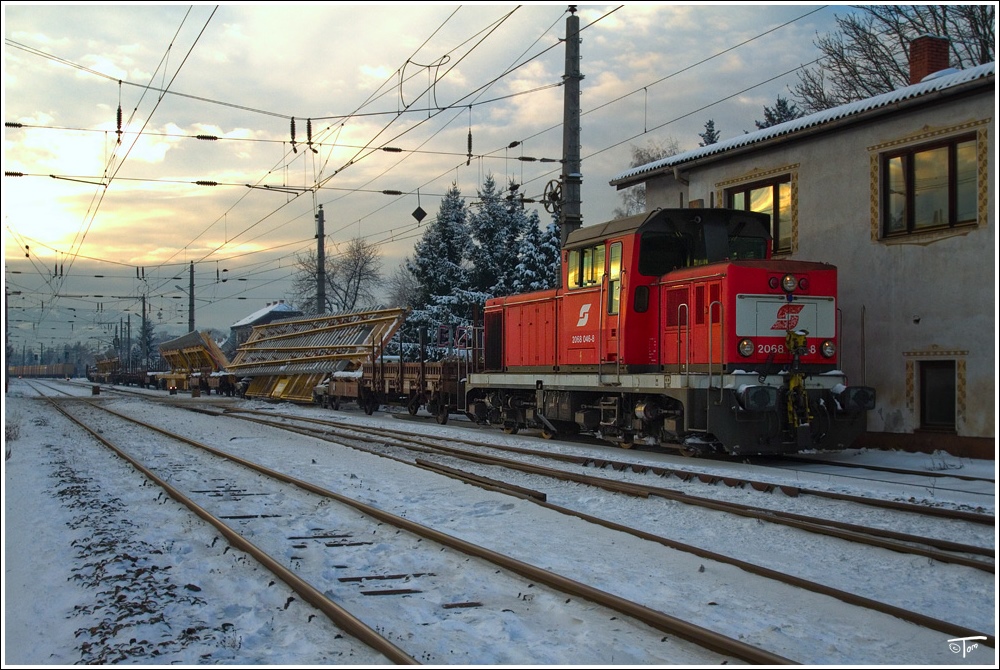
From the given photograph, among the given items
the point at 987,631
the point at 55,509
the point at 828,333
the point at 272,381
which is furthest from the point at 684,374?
the point at 272,381

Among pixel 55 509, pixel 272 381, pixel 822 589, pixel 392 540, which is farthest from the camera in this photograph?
pixel 272 381

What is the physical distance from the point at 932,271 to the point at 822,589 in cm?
1027

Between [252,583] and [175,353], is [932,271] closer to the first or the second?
[252,583]

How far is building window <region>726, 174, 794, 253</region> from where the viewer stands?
55.7 ft

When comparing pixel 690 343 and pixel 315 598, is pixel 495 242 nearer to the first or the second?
pixel 690 343

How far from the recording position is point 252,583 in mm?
6215

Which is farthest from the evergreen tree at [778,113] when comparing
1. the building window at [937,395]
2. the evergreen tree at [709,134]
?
the building window at [937,395]

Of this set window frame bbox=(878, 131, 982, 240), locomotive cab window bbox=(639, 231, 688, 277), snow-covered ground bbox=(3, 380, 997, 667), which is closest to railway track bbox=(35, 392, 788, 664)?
snow-covered ground bbox=(3, 380, 997, 667)

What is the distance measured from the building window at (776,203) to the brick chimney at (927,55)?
131 inches

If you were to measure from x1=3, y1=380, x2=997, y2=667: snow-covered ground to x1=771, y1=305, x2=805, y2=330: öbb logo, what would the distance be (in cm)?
231

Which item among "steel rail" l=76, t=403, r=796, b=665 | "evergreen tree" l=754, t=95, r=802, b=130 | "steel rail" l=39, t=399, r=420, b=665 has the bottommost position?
"steel rail" l=39, t=399, r=420, b=665

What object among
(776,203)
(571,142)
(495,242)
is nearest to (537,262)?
(495,242)

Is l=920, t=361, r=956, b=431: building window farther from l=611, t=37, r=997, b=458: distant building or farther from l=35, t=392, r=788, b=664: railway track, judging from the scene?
l=35, t=392, r=788, b=664: railway track

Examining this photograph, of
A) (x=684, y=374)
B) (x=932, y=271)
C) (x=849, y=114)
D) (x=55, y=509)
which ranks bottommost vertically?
(x=55, y=509)
